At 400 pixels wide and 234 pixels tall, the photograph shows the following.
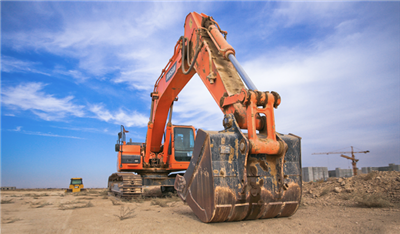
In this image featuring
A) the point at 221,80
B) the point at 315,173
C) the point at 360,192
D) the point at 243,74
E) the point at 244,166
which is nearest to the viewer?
the point at 244,166

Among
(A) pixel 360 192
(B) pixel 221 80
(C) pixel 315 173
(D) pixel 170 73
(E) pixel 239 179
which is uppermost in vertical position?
(D) pixel 170 73

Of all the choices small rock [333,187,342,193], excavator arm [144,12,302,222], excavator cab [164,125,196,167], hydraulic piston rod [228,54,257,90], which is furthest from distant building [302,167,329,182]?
hydraulic piston rod [228,54,257,90]

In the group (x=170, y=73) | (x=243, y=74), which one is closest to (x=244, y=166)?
(x=243, y=74)

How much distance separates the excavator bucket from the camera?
10.6 feet

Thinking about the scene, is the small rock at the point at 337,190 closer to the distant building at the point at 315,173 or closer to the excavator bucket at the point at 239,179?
the excavator bucket at the point at 239,179

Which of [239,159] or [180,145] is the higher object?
[180,145]

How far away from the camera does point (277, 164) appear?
139 inches

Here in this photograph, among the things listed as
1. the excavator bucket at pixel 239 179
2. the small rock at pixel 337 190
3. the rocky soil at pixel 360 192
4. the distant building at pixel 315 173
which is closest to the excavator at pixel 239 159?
the excavator bucket at pixel 239 179

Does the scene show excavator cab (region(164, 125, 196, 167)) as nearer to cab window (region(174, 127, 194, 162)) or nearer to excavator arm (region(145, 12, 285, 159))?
cab window (region(174, 127, 194, 162))

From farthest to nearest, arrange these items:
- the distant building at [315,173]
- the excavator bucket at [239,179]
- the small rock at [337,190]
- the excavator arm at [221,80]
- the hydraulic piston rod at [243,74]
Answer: the distant building at [315,173]
the small rock at [337,190]
the hydraulic piston rod at [243,74]
the excavator arm at [221,80]
the excavator bucket at [239,179]

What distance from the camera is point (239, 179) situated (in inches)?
129

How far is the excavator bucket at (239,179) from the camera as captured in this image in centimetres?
322

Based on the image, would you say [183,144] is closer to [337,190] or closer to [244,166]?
[337,190]

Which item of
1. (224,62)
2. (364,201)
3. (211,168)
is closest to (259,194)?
(211,168)
